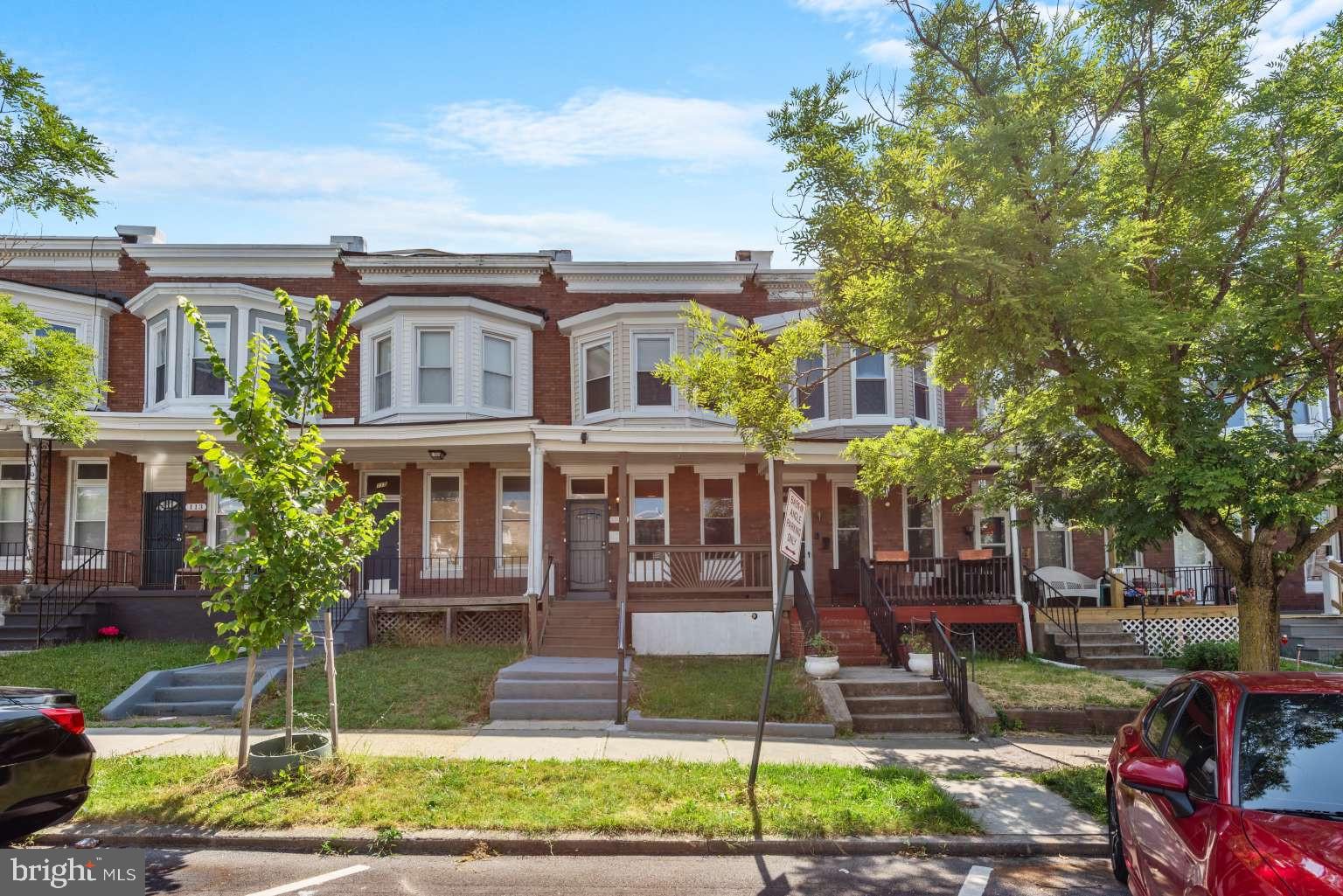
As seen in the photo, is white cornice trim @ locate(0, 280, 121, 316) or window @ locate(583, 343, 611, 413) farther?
window @ locate(583, 343, 611, 413)

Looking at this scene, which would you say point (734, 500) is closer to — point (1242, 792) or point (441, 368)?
point (441, 368)

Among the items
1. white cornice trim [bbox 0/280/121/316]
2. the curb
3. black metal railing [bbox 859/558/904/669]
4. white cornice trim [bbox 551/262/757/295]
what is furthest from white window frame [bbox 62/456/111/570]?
black metal railing [bbox 859/558/904/669]

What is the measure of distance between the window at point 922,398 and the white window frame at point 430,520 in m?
9.86

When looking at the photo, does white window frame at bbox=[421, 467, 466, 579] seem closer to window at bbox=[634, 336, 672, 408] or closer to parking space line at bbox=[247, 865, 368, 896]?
window at bbox=[634, 336, 672, 408]

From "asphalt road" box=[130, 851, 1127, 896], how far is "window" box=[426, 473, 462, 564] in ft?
38.6

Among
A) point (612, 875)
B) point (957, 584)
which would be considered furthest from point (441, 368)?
point (612, 875)

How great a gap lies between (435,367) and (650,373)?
14.7 ft

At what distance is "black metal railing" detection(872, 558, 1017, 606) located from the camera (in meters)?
15.9

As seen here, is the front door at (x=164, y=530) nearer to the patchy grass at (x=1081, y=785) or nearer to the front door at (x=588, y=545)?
the front door at (x=588, y=545)

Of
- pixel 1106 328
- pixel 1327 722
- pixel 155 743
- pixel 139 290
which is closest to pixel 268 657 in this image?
pixel 155 743

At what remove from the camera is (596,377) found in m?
18.5

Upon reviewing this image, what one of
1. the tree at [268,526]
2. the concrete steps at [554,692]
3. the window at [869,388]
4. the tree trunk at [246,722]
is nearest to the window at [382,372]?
the concrete steps at [554,692]

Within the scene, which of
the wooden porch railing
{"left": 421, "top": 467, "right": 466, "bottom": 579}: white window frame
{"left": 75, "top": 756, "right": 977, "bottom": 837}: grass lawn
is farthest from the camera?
{"left": 421, "top": 467, "right": 466, "bottom": 579}: white window frame

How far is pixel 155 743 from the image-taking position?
936cm
